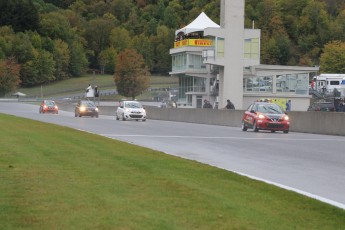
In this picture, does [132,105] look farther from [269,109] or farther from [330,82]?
[330,82]

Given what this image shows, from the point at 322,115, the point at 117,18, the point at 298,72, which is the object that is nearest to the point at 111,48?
the point at 117,18

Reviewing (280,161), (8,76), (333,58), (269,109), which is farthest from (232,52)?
(8,76)

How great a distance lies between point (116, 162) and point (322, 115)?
23846 millimetres

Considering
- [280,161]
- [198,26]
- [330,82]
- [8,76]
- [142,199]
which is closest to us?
[142,199]

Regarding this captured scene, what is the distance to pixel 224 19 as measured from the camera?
2844 inches

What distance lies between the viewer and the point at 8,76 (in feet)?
424

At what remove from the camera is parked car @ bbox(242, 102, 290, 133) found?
36.2 meters

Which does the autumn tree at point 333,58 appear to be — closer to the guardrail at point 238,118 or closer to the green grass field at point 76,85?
the green grass field at point 76,85

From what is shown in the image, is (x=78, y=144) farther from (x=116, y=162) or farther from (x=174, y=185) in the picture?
(x=174, y=185)

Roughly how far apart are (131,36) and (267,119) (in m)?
142

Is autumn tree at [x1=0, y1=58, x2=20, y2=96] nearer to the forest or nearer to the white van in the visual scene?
the forest

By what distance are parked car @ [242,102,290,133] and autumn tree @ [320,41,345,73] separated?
96.6 meters

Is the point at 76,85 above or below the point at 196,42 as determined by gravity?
below

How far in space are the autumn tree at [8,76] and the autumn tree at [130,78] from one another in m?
18.9
